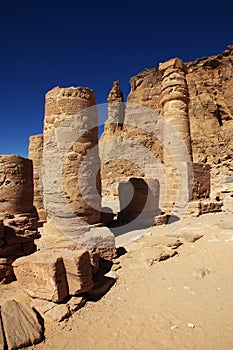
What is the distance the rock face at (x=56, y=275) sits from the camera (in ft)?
10.8

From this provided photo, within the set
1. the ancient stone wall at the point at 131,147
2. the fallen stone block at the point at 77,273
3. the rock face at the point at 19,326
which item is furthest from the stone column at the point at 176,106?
the ancient stone wall at the point at 131,147

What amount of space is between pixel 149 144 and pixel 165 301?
29.7 metres

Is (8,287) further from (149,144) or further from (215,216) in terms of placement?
(149,144)

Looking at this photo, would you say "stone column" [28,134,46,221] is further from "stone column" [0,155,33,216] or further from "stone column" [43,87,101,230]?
"stone column" [43,87,101,230]

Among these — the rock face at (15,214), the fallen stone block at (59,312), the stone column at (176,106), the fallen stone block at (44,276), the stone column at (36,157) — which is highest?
the stone column at (176,106)

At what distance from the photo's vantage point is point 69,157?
5.67 m

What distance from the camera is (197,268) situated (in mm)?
4371

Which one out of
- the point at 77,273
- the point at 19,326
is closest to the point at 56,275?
the point at 77,273

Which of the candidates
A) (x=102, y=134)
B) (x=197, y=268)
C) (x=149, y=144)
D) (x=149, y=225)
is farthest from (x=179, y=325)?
(x=102, y=134)

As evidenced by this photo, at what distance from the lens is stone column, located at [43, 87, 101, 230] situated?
568 cm

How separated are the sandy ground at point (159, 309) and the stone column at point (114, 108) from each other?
31.4m

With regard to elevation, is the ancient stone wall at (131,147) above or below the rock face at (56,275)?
above

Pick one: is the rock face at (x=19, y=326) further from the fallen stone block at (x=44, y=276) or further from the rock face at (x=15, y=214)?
the rock face at (x=15, y=214)

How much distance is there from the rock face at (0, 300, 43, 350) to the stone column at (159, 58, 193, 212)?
741 centimetres
